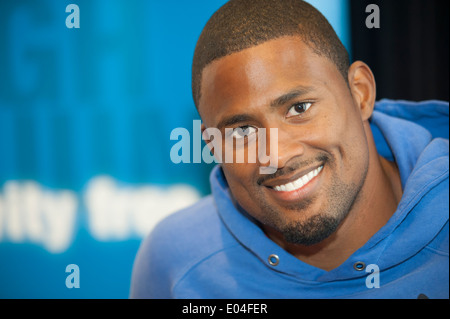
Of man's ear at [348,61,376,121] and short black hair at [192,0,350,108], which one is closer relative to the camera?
short black hair at [192,0,350,108]

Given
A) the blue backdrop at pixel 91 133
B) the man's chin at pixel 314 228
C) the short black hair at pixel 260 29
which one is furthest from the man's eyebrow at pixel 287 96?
the blue backdrop at pixel 91 133

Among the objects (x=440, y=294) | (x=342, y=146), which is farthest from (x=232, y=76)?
(x=440, y=294)

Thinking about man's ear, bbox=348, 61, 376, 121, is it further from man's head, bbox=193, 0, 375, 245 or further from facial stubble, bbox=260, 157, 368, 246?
facial stubble, bbox=260, 157, 368, 246

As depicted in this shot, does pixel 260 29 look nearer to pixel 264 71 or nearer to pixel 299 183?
pixel 264 71

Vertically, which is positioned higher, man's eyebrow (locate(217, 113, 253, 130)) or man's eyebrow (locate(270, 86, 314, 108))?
man's eyebrow (locate(270, 86, 314, 108))

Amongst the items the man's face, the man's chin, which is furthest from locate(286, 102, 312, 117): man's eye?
the man's chin

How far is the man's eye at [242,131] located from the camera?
1.08 metres

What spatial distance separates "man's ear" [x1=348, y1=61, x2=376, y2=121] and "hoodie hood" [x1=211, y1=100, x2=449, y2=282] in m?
0.12

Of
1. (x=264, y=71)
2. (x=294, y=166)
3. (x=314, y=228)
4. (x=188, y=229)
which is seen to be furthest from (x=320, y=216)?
(x=188, y=229)

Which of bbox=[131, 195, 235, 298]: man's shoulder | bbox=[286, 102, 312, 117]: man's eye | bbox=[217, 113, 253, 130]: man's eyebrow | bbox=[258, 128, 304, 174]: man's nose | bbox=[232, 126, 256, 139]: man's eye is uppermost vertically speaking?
bbox=[286, 102, 312, 117]: man's eye

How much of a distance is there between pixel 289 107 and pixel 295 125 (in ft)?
0.14

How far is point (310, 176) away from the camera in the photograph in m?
1.06

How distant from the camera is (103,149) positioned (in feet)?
7.13

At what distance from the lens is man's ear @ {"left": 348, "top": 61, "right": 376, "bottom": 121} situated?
1172mm
